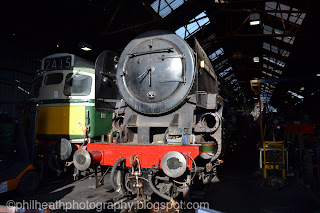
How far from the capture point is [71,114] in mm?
5980

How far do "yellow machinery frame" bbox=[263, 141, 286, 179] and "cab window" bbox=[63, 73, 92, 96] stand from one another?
4.39 m

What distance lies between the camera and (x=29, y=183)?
15.3 feet

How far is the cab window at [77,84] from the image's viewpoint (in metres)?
6.09

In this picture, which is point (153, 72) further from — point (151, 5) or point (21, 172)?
point (151, 5)

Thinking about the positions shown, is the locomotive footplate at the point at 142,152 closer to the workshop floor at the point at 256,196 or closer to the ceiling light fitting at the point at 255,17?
the workshop floor at the point at 256,196

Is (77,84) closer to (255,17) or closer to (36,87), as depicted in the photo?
(36,87)

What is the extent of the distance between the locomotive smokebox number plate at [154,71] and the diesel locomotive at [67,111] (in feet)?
7.20

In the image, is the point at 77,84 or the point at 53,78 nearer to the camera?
the point at 77,84

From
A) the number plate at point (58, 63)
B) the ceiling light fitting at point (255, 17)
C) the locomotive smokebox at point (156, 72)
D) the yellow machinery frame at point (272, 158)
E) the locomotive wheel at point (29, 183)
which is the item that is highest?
the ceiling light fitting at point (255, 17)

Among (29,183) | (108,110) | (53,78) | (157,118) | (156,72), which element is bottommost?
(29,183)

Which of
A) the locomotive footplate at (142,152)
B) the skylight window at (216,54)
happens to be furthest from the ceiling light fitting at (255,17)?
the skylight window at (216,54)

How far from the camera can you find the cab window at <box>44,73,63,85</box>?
250 inches

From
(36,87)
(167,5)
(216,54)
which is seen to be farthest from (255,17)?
(216,54)

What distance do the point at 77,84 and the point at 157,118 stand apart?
308 cm
